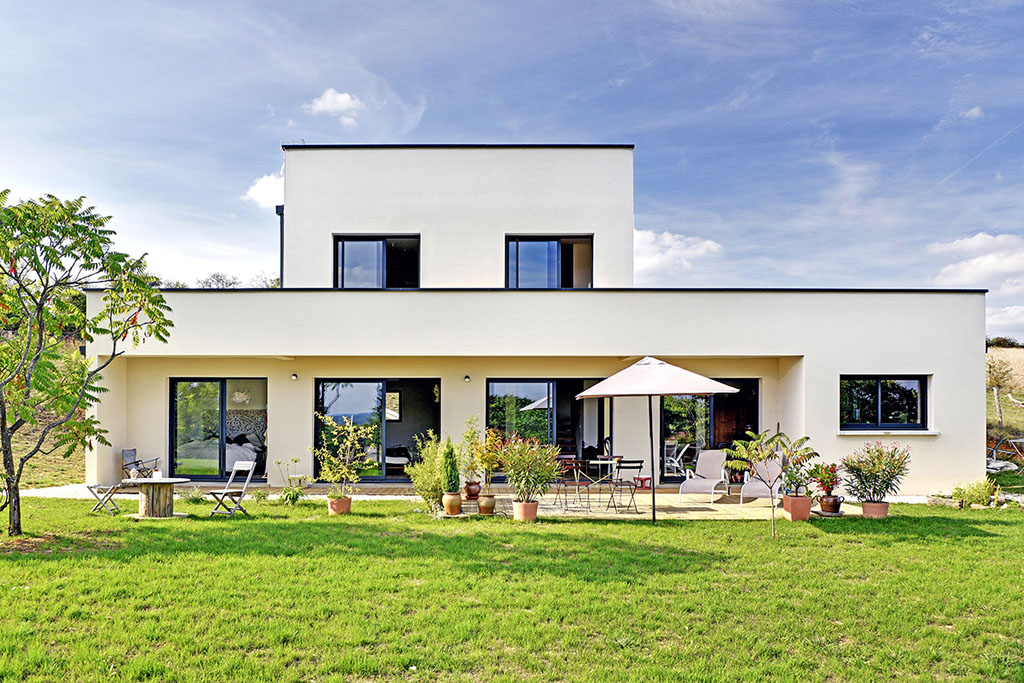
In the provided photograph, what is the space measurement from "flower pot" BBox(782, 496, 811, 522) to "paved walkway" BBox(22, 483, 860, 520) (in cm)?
34

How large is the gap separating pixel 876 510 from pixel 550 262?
867cm

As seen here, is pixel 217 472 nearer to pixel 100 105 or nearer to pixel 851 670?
pixel 100 105

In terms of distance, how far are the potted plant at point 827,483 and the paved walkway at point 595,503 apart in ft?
1.36

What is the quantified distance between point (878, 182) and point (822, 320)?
10.4 m

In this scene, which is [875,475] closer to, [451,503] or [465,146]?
[451,503]

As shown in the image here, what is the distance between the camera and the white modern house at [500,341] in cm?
1342

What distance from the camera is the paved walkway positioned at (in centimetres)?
1091

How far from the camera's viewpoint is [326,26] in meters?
14.3

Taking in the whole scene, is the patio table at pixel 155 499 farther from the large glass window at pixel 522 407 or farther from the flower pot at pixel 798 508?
the flower pot at pixel 798 508

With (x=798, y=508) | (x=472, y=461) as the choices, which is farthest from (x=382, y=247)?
(x=798, y=508)

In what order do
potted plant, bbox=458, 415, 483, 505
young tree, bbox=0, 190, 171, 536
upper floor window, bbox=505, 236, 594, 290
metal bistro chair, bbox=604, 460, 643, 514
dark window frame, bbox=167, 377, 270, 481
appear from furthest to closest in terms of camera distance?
upper floor window, bbox=505, 236, 594, 290, dark window frame, bbox=167, 377, 270, 481, metal bistro chair, bbox=604, 460, 643, 514, potted plant, bbox=458, 415, 483, 505, young tree, bbox=0, 190, 171, 536

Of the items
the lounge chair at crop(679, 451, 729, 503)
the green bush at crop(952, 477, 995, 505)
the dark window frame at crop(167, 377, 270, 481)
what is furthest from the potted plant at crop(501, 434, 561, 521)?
the green bush at crop(952, 477, 995, 505)

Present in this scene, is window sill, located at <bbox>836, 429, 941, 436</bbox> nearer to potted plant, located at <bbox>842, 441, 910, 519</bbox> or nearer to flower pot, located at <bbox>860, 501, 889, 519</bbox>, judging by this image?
potted plant, located at <bbox>842, 441, 910, 519</bbox>

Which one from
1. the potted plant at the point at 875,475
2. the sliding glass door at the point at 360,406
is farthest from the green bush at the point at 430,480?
the potted plant at the point at 875,475
